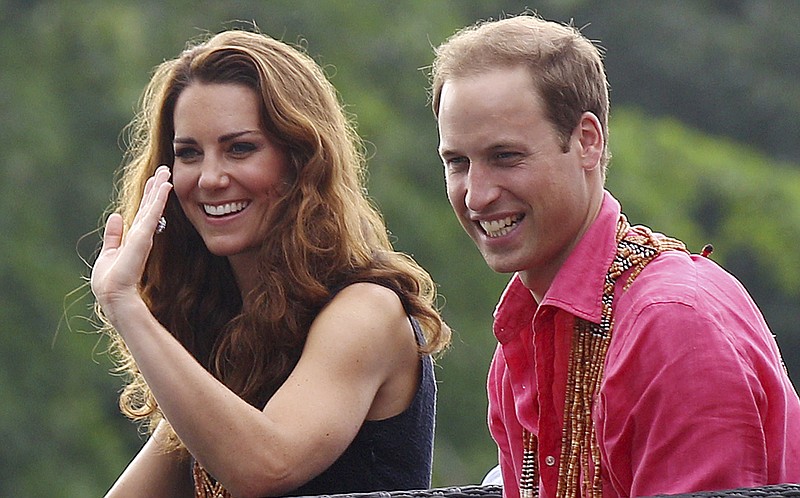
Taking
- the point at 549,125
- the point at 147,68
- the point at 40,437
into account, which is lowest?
the point at 40,437

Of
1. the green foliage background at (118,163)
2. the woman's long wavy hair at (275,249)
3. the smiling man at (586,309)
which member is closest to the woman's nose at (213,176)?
the woman's long wavy hair at (275,249)

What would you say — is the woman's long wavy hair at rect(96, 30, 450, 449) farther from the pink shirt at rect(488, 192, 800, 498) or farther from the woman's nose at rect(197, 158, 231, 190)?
the pink shirt at rect(488, 192, 800, 498)

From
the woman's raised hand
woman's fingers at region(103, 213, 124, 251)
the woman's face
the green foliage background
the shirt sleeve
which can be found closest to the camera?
the shirt sleeve

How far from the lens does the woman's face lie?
9.21ft

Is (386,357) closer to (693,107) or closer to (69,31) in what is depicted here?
(69,31)

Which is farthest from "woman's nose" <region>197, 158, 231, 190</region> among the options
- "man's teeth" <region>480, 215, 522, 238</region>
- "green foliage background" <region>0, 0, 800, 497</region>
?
"green foliage background" <region>0, 0, 800, 497</region>

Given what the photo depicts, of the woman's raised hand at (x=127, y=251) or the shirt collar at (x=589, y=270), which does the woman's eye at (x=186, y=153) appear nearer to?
the woman's raised hand at (x=127, y=251)

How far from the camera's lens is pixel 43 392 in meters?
8.44

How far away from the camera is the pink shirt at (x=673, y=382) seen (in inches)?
78.6

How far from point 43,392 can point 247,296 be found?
586 cm

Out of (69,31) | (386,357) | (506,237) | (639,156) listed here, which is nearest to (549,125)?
(506,237)

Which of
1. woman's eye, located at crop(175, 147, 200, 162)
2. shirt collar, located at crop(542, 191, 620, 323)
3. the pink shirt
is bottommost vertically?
the pink shirt

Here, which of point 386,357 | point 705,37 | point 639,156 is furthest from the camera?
point 705,37

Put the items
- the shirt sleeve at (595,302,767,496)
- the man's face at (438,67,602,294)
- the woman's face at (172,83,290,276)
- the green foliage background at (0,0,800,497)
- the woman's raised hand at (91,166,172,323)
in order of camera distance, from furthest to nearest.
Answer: the green foliage background at (0,0,800,497) < the woman's face at (172,83,290,276) < the woman's raised hand at (91,166,172,323) < the man's face at (438,67,602,294) < the shirt sleeve at (595,302,767,496)
